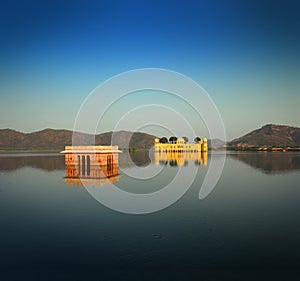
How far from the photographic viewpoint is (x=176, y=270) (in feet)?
38.6

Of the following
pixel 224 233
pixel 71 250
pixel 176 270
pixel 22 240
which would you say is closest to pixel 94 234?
pixel 71 250

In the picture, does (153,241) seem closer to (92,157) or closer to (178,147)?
(92,157)

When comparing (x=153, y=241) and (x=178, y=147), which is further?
(x=178, y=147)

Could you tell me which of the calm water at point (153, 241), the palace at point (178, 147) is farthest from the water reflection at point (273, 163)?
the palace at point (178, 147)

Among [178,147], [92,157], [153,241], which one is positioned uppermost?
[178,147]

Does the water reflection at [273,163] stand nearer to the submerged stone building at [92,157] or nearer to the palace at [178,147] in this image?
the submerged stone building at [92,157]

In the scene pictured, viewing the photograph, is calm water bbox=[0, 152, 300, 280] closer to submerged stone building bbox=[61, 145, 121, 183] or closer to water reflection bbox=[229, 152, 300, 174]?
submerged stone building bbox=[61, 145, 121, 183]

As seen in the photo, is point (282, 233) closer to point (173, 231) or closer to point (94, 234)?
point (173, 231)

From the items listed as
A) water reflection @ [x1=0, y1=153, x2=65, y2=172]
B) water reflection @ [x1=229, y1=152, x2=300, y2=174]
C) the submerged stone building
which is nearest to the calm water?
the submerged stone building

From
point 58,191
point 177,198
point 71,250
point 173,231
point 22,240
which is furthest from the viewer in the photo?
point 58,191

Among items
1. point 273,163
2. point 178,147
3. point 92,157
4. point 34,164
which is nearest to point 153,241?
point 92,157

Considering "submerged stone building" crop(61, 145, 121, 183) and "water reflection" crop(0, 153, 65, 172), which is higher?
"submerged stone building" crop(61, 145, 121, 183)

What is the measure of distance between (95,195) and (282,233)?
18.0 metres

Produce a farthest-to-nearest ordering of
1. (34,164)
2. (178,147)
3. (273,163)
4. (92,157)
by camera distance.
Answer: (178,147)
(273,163)
(34,164)
(92,157)
